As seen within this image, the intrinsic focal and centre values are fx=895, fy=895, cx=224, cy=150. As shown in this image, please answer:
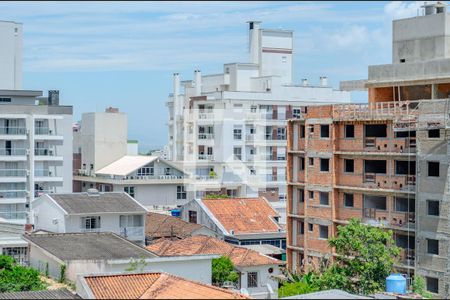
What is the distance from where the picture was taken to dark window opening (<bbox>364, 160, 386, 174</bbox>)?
133ft

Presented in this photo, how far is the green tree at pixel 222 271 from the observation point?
40.3m

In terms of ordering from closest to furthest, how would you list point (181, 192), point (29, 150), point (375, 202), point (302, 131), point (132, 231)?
point (375, 202), point (302, 131), point (132, 231), point (29, 150), point (181, 192)

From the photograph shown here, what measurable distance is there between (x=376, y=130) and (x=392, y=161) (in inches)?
72.8

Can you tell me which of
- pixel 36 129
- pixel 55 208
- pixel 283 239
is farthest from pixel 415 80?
pixel 36 129

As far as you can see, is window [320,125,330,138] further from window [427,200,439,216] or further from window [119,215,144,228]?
window [119,215,144,228]

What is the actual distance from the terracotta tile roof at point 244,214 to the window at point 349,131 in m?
14.6

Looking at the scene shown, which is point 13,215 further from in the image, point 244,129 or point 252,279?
point 252,279

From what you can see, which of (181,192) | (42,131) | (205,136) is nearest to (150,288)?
(42,131)

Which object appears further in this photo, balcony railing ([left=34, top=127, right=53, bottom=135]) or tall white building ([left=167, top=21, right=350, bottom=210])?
tall white building ([left=167, top=21, right=350, bottom=210])

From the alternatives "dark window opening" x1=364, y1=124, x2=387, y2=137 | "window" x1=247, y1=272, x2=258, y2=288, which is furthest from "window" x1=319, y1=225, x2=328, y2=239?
"dark window opening" x1=364, y1=124, x2=387, y2=137

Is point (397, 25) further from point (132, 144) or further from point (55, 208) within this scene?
point (132, 144)

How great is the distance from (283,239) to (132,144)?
40.1 m

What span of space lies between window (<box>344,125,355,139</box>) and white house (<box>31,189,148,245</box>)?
1451 cm

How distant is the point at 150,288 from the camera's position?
25672mm
